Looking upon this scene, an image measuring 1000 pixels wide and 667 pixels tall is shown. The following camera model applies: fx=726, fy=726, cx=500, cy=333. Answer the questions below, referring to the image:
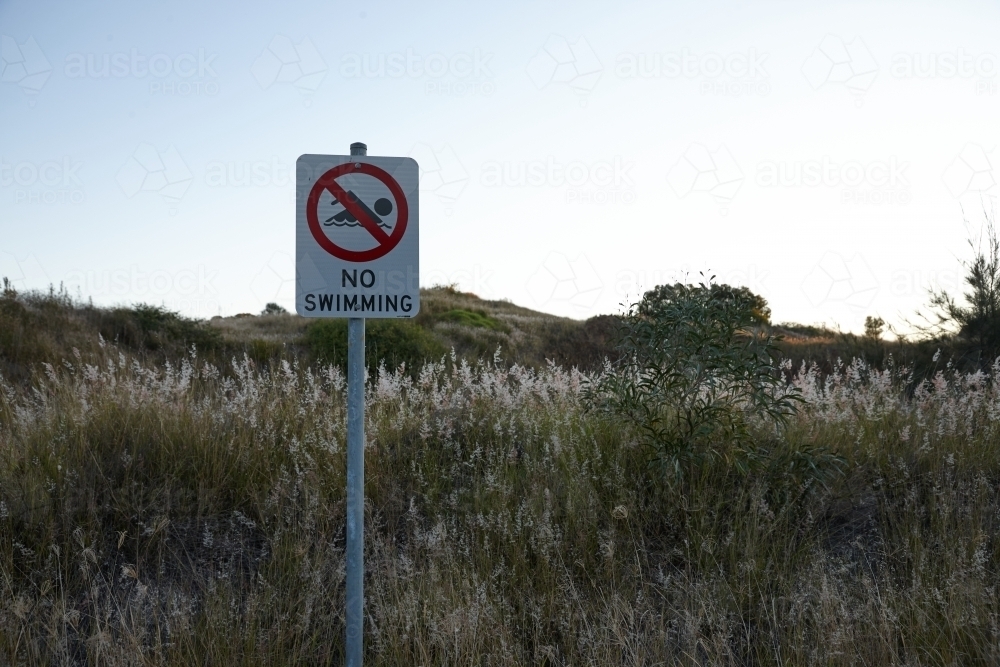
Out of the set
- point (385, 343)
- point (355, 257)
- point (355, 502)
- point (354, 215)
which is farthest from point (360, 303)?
point (385, 343)

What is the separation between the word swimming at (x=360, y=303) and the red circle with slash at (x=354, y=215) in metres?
0.17

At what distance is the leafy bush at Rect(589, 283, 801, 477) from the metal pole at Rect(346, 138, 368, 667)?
2.16m

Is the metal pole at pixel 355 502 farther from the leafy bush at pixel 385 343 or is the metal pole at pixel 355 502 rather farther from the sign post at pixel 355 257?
the leafy bush at pixel 385 343

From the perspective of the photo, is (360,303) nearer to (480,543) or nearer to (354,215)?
(354,215)

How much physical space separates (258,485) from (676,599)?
2.78 m

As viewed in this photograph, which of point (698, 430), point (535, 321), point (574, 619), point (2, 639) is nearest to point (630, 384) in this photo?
point (698, 430)

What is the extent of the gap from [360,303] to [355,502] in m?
0.89

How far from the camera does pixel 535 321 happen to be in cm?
3138

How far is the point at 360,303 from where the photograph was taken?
10.7 feet

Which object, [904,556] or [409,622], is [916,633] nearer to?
[904,556]

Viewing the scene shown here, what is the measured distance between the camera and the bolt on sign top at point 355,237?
3.23 m

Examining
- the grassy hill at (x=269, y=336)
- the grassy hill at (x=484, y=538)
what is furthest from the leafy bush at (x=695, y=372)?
the grassy hill at (x=269, y=336)

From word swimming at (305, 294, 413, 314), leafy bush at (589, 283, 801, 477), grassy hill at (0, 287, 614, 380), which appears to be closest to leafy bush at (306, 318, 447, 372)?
grassy hill at (0, 287, 614, 380)

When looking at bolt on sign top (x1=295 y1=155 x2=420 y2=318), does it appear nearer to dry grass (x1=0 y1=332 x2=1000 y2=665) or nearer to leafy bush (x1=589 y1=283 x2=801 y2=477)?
dry grass (x1=0 y1=332 x2=1000 y2=665)
